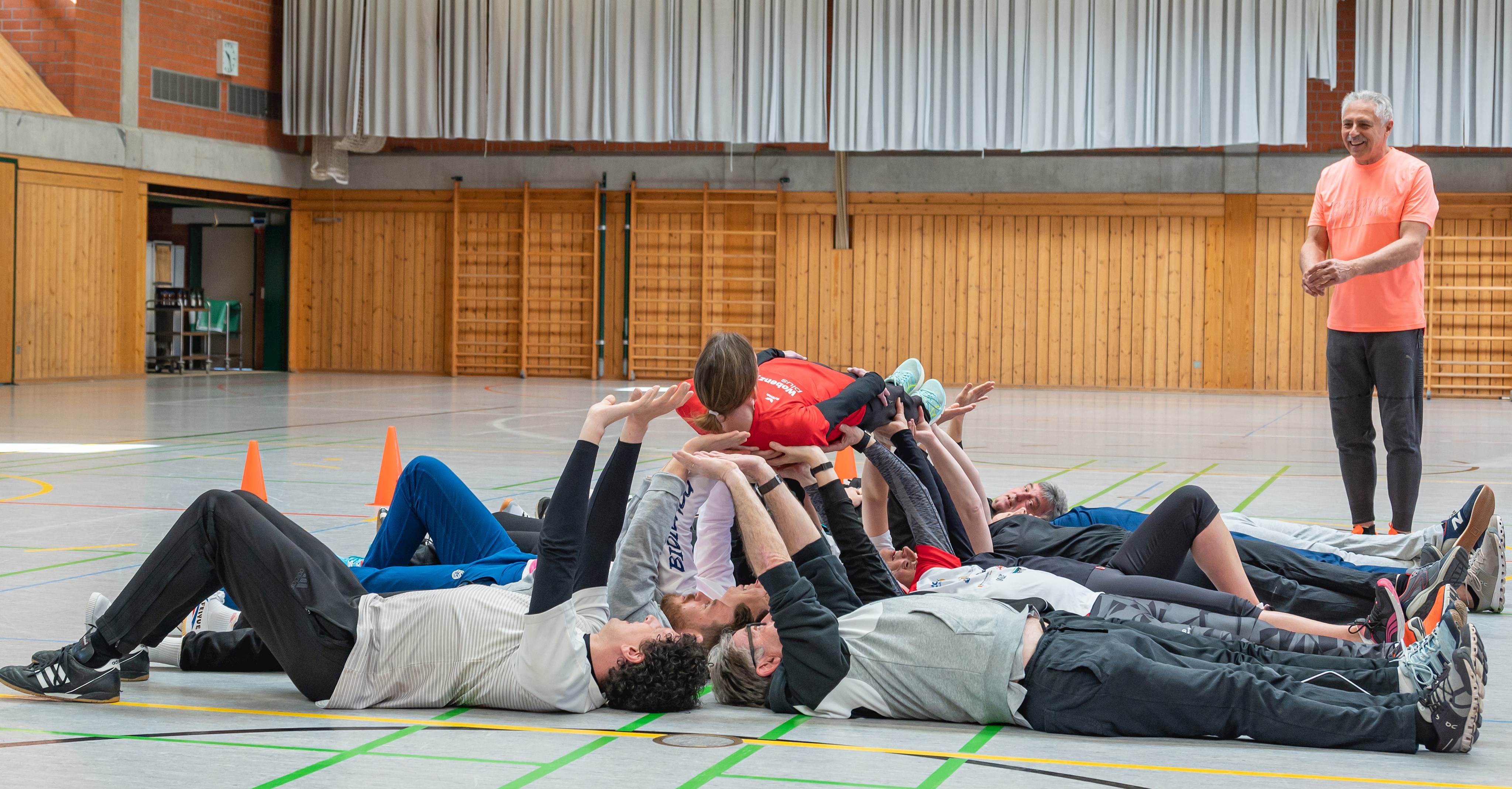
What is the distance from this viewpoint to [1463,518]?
4773mm

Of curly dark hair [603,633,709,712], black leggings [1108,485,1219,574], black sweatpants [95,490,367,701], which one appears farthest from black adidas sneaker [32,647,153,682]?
black leggings [1108,485,1219,574]

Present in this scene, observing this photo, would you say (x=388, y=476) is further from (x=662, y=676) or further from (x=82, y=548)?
(x=662, y=676)

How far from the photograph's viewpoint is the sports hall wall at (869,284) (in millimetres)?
20688

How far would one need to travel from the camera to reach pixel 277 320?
2392 centimetres

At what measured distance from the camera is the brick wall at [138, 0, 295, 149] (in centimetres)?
2014

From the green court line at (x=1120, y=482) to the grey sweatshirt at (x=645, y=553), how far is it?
3.75 metres

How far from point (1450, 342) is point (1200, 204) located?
4194 millimetres

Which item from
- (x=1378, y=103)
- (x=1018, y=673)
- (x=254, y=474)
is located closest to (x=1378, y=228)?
(x=1378, y=103)

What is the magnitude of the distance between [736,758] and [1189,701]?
3.46 feet

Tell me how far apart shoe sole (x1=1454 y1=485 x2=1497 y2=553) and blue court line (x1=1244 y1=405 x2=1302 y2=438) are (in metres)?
8.02

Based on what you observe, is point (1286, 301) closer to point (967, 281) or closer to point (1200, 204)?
point (1200, 204)

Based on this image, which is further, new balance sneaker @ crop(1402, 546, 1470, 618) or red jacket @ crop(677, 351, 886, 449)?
red jacket @ crop(677, 351, 886, 449)

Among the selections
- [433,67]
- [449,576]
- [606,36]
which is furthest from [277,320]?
[449,576]

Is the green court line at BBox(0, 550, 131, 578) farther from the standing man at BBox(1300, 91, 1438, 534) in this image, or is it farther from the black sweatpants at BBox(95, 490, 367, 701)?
the standing man at BBox(1300, 91, 1438, 534)
